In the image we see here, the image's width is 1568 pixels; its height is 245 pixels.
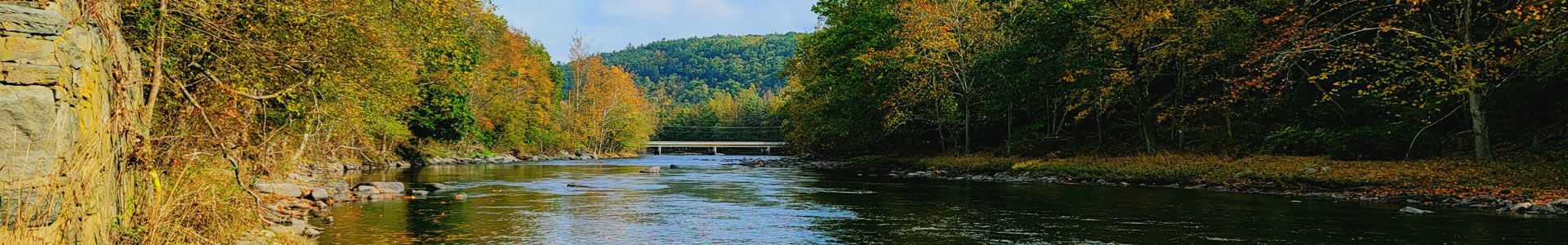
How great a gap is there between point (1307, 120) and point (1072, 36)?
7.33m

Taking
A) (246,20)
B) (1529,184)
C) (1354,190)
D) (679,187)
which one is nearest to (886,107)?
(679,187)

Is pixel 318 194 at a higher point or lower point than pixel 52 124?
lower

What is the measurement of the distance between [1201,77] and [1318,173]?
7.23m

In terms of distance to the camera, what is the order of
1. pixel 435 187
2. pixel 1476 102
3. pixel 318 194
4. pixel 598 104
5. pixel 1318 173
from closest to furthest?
pixel 318 194, pixel 1476 102, pixel 1318 173, pixel 435 187, pixel 598 104

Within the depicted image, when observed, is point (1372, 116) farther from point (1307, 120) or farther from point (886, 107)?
point (886, 107)

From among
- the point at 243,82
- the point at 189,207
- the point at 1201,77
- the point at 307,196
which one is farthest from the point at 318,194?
the point at 1201,77

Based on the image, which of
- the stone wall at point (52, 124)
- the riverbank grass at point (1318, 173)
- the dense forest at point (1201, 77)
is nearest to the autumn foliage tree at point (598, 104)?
the dense forest at point (1201, 77)

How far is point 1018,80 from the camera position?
32375 millimetres

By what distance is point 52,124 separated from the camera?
5.61 metres

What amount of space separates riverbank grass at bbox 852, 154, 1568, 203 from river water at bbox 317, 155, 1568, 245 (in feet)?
4.73

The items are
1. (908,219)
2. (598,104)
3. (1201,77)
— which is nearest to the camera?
(908,219)

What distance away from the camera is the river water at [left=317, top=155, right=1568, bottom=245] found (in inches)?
487

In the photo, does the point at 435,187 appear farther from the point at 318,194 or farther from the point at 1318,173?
the point at 1318,173

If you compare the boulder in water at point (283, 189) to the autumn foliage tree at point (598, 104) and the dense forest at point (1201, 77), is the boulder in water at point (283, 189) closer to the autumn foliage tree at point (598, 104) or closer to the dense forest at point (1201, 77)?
the dense forest at point (1201, 77)
